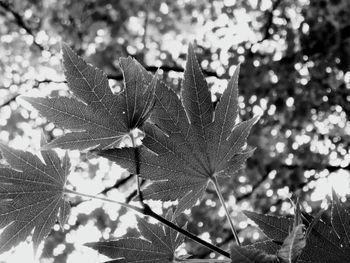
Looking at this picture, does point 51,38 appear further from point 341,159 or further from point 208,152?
point 208,152

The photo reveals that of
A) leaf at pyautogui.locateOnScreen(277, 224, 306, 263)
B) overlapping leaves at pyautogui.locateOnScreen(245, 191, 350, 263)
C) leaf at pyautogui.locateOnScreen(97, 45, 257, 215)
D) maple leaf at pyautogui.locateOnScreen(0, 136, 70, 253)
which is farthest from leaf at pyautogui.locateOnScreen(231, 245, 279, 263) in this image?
maple leaf at pyautogui.locateOnScreen(0, 136, 70, 253)

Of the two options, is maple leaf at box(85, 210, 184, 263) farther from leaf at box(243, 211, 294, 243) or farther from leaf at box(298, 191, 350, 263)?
leaf at box(298, 191, 350, 263)

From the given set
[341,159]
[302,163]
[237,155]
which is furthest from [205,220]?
[237,155]

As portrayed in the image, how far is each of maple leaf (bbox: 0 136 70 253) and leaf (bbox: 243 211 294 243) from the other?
677 millimetres

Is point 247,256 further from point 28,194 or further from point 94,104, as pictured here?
point 28,194

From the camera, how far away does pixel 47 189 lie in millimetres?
1304

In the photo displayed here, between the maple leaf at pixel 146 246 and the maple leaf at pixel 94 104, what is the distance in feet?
1.01

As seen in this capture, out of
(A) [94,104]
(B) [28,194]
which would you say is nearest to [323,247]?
(A) [94,104]

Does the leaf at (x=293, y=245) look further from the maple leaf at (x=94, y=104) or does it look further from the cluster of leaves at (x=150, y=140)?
the maple leaf at (x=94, y=104)

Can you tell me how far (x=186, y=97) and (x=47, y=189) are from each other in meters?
0.59

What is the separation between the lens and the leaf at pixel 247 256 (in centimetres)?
77

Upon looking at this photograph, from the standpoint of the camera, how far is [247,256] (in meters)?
0.77

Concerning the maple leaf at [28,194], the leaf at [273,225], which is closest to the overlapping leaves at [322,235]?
the leaf at [273,225]

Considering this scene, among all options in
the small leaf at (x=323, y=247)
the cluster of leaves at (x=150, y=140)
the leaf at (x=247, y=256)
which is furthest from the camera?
the cluster of leaves at (x=150, y=140)
